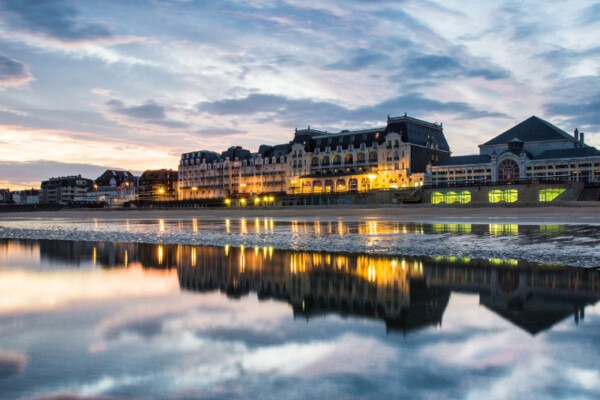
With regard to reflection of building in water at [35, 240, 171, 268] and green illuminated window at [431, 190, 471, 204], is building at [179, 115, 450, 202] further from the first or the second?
reflection of building in water at [35, 240, 171, 268]

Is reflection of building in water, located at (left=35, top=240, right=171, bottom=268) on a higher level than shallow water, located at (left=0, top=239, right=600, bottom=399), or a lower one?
higher

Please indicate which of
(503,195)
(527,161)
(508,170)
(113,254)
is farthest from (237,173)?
(113,254)

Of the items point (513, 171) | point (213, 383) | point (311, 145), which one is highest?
point (311, 145)

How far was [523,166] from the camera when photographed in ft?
368

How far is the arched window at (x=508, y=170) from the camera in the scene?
373 ft

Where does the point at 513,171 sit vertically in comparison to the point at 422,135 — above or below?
below

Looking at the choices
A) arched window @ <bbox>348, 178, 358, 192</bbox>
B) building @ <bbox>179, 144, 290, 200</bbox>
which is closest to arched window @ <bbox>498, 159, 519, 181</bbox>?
arched window @ <bbox>348, 178, 358, 192</bbox>

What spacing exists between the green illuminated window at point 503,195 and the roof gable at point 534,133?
21077mm

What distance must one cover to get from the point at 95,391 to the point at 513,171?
11857 centimetres

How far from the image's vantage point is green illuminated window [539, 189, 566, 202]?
97.8 meters

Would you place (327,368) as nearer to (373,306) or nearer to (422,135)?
(373,306)

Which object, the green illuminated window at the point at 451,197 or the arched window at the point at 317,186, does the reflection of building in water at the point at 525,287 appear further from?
the arched window at the point at 317,186

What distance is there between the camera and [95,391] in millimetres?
6059

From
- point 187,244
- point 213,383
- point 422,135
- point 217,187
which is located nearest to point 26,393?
point 213,383
